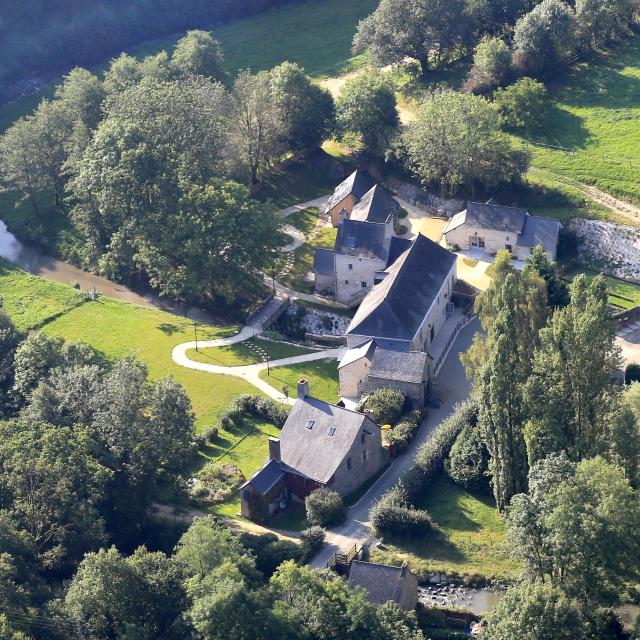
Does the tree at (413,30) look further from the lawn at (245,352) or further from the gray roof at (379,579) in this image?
the gray roof at (379,579)

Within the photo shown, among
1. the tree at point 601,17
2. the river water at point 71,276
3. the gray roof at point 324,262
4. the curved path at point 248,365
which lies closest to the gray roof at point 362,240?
the gray roof at point 324,262

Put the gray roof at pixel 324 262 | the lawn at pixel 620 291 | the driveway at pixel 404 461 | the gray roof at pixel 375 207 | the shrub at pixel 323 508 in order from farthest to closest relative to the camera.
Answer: the gray roof at pixel 375 207
the gray roof at pixel 324 262
the lawn at pixel 620 291
the shrub at pixel 323 508
the driveway at pixel 404 461

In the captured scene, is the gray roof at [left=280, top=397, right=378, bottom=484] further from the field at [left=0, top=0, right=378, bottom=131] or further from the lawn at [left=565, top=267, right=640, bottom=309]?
the field at [left=0, top=0, right=378, bottom=131]

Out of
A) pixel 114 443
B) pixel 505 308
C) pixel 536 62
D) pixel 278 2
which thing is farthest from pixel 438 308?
pixel 278 2

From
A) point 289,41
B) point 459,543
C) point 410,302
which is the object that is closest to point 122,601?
point 459,543

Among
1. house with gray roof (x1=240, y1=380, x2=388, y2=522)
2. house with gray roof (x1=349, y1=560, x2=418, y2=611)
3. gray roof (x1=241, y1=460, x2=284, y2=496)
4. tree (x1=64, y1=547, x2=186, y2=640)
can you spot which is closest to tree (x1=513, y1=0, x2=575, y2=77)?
house with gray roof (x1=240, y1=380, x2=388, y2=522)

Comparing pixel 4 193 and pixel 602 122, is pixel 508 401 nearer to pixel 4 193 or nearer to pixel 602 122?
pixel 602 122

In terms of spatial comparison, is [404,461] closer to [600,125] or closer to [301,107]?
[600,125]
